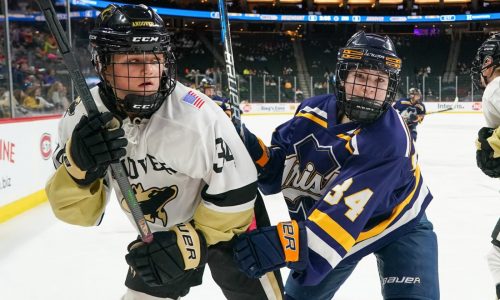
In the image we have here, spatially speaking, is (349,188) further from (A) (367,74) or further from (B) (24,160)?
(B) (24,160)

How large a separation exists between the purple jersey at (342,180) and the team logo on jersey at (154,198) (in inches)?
15.0

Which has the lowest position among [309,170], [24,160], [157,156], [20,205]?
[20,205]

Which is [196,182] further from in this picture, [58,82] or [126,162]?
[58,82]

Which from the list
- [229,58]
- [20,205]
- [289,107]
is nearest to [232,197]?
[229,58]

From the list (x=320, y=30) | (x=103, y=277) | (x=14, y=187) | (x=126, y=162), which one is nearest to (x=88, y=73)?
(x=14, y=187)

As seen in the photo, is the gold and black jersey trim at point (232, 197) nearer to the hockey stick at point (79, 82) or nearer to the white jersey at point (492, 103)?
the hockey stick at point (79, 82)

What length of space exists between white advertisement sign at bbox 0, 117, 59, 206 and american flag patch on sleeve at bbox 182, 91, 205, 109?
268cm

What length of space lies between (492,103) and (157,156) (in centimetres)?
132

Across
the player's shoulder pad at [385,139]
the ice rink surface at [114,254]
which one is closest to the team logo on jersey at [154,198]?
the player's shoulder pad at [385,139]

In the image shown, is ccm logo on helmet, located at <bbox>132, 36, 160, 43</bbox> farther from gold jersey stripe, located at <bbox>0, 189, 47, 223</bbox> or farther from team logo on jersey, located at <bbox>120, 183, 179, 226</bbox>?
gold jersey stripe, located at <bbox>0, 189, 47, 223</bbox>

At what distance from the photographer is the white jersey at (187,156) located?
130cm

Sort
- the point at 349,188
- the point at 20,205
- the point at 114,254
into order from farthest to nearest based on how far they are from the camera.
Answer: the point at 20,205 < the point at 114,254 < the point at 349,188

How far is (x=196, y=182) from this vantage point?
1.42 meters

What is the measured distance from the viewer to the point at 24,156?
3.96 metres
